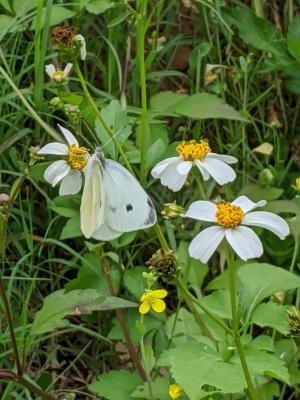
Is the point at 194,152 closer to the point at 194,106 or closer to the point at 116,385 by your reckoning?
the point at 116,385

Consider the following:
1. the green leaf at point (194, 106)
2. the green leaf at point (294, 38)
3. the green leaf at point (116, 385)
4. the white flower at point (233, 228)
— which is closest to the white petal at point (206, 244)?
the white flower at point (233, 228)

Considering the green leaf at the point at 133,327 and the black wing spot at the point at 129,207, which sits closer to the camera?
the black wing spot at the point at 129,207

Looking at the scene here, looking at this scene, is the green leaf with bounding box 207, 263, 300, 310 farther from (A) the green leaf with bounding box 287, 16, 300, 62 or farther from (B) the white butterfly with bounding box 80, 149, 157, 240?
(A) the green leaf with bounding box 287, 16, 300, 62

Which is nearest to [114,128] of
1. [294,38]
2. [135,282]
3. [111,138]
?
[111,138]

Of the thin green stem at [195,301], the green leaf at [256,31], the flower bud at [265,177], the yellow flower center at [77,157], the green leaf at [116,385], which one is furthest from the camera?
the green leaf at [256,31]

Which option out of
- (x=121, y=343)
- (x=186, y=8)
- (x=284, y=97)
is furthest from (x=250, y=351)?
(x=186, y=8)

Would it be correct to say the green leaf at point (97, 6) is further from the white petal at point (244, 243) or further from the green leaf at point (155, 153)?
the white petal at point (244, 243)

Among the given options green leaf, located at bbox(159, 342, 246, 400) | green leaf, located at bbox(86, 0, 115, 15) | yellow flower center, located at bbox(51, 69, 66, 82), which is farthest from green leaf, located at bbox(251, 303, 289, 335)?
green leaf, located at bbox(86, 0, 115, 15)

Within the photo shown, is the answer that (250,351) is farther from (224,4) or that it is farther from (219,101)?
(224,4)
